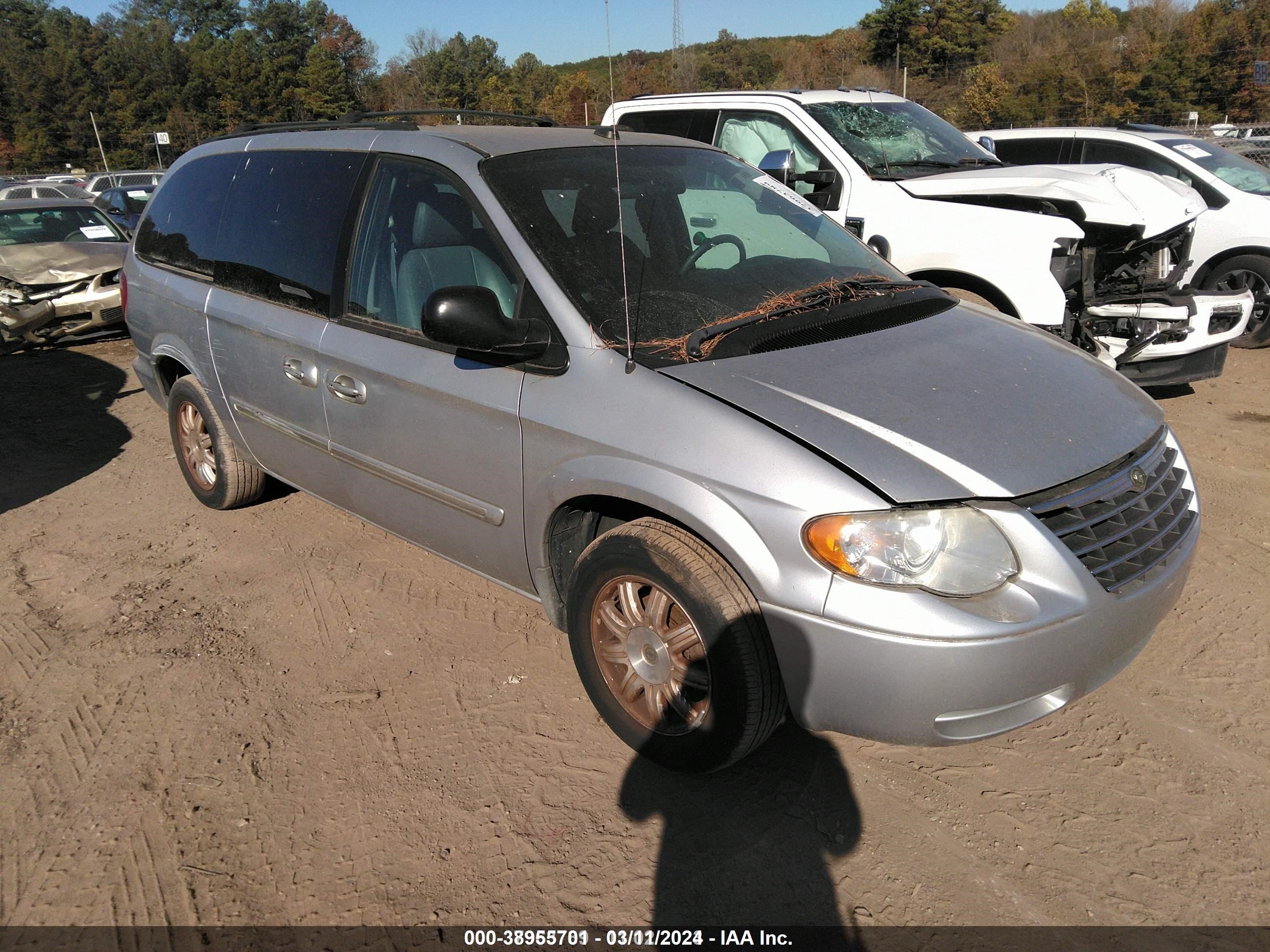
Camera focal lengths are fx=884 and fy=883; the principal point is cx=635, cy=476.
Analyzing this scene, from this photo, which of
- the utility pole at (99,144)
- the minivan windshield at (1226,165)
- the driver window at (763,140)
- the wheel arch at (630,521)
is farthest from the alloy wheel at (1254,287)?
the utility pole at (99,144)

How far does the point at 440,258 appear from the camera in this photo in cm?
325

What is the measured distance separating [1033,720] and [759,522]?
0.91 metres

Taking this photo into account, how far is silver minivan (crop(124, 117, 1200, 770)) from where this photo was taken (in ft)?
7.31

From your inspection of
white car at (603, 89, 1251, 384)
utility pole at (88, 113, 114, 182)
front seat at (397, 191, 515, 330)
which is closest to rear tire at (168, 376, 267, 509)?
front seat at (397, 191, 515, 330)

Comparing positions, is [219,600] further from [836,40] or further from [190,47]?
[190,47]

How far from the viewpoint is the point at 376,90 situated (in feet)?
216

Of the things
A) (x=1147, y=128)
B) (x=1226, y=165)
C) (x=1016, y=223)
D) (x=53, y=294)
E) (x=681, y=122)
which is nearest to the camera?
(x=1016, y=223)

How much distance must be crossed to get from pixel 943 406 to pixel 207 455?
401cm

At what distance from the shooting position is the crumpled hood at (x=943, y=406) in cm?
229

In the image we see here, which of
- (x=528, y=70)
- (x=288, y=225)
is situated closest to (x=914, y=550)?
(x=288, y=225)

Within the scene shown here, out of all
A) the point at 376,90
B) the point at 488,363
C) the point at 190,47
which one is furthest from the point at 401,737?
the point at 190,47

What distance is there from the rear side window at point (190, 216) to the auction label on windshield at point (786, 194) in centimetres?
253

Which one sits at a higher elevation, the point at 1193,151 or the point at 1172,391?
the point at 1193,151

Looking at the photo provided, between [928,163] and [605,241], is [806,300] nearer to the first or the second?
[605,241]
